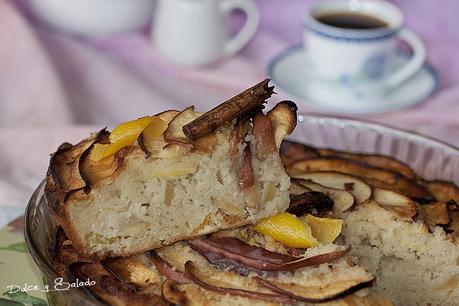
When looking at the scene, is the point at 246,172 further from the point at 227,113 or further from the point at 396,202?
the point at 396,202

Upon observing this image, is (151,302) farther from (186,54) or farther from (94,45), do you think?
(94,45)

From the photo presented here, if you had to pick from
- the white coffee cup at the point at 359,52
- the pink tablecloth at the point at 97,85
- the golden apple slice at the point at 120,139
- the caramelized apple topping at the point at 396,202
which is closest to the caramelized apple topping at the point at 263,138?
the golden apple slice at the point at 120,139

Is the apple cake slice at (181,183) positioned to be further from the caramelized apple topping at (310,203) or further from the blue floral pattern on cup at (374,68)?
the blue floral pattern on cup at (374,68)

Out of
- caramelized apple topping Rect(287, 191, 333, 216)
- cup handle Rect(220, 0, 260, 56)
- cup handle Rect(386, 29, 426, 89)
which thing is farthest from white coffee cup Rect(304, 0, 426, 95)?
caramelized apple topping Rect(287, 191, 333, 216)

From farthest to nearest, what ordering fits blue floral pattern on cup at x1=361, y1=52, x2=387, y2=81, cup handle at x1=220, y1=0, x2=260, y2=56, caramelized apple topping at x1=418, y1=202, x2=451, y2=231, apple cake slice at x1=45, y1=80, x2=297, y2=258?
1. cup handle at x1=220, y1=0, x2=260, y2=56
2. blue floral pattern on cup at x1=361, y1=52, x2=387, y2=81
3. caramelized apple topping at x1=418, y1=202, x2=451, y2=231
4. apple cake slice at x1=45, y1=80, x2=297, y2=258

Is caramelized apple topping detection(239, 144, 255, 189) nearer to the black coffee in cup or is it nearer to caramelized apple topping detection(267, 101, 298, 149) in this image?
caramelized apple topping detection(267, 101, 298, 149)

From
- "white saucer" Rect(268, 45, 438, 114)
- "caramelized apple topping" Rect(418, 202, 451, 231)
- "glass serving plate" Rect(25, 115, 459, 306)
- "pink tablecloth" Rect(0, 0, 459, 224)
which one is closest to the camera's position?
"caramelized apple topping" Rect(418, 202, 451, 231)
